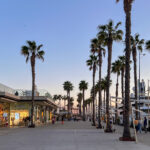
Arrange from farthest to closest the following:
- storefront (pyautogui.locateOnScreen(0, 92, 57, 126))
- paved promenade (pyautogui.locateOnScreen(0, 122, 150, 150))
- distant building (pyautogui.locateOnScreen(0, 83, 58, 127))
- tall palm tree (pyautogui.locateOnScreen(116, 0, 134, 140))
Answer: storefront (pyautogui.locateOnScreen(0, 92, 57, 126)), distant building (pyautogui.locateOnScreen(0, 83, 58, 127)), tall palm tree (pyautogui.locateOnScreen(116, 0, 134, 140)), paved promenade (pyautogui.locateOnScreen(0, 122, 150, 150))

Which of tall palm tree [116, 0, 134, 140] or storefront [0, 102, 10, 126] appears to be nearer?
tall palm tree [116, 0, 134, 140]

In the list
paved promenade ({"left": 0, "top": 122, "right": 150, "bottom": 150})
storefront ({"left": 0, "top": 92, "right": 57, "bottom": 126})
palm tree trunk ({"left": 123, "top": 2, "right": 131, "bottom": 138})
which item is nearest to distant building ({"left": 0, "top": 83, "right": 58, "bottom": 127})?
storefront ({"left": 0, "top": 92, "right": 57, "bottom": 126})

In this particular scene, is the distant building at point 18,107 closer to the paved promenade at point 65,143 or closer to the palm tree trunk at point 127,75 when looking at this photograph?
the paved promenade at point 65,143

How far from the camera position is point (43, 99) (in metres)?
52.5

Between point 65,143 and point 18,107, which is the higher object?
point 18,107

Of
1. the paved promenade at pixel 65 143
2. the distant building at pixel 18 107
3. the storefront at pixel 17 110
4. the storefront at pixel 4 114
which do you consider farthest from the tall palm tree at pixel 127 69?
the storefront at pixel 4 114

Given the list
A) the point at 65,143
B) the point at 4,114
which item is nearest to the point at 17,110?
the point at 4,114

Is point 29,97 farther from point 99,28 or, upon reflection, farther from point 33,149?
point 33,149

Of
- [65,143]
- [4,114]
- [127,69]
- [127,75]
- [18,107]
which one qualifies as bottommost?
[4,114]

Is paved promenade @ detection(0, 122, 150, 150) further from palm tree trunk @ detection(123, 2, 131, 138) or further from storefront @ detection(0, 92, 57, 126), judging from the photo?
storefront @ detection(0, 92, 57, 126)

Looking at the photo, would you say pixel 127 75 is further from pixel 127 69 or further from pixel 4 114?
pixel 4 114

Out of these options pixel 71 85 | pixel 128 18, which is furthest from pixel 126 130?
pixel 71 85

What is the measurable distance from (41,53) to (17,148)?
3349cm

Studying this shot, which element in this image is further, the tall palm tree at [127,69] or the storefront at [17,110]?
the storefront at [17,110]
